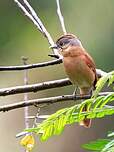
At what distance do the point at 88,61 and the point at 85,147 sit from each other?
1.46 meters

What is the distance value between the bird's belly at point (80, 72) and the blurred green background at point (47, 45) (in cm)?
455

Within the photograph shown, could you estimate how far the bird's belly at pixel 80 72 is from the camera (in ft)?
6.46

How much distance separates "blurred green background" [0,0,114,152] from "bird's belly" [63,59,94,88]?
455 centimetres

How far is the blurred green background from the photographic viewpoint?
7113 millimetres

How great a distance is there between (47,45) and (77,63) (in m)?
6.47

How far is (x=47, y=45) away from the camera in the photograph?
8.61m

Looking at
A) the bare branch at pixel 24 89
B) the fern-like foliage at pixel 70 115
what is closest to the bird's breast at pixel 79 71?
the bare branch at pixel 24 89

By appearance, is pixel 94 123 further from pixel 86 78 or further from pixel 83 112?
pixel 83 112

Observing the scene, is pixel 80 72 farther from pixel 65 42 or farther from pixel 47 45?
pixel 47 45

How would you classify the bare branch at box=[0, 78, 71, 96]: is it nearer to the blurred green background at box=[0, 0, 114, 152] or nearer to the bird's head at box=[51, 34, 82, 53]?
the bird's head at box=[51, 34, 82, 53]

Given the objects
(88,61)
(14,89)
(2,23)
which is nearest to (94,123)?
(2,23)

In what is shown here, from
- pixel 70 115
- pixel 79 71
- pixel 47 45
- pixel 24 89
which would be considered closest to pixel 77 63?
pixel 79 71

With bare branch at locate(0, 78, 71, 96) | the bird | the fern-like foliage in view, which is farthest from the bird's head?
the fern-like foliage

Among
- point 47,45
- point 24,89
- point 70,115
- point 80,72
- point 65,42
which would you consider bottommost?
point 70,115
